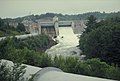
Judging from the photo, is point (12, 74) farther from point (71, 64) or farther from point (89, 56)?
point (89, 56)

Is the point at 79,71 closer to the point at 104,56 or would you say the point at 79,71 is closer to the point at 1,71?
the point at 1,71

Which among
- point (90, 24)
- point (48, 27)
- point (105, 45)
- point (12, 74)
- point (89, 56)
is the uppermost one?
point (12, 74)

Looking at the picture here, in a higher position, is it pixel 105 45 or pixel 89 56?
pixel 105 45

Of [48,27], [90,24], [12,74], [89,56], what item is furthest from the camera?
[48,27]

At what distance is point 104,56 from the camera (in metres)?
16.8

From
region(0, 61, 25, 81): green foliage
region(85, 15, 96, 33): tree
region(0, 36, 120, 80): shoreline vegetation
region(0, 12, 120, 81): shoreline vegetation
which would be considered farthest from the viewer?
region(85, 15, 96, 33): tree

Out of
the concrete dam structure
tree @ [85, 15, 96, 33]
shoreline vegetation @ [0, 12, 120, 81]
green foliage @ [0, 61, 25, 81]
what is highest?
green foliage @ [0, 61, 25, 81]

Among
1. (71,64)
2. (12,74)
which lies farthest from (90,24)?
(12,74)

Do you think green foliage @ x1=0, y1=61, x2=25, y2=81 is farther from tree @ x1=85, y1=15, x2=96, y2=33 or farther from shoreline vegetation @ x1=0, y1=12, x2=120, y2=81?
tree @ x1=85, y1=15, x2=96, y2=33

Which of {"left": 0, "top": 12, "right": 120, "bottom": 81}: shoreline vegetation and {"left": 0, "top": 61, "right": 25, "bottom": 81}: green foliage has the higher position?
{"left": 0, "top": 61, "right": 25, "bottom": 81}: green foliage

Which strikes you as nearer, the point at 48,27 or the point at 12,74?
the point at 12,74

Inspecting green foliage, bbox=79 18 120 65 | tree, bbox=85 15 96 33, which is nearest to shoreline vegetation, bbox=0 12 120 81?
green foliage, bbox=79 18 120 65

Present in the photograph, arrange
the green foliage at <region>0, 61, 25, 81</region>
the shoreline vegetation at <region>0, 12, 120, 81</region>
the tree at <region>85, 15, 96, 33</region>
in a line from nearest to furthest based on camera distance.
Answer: the green foliage at <region>0, 61, 25, 81</region>
the shoreline vegetation at <region>0, 12, 120, 81</region>
the tree at <region>85, 15, 96, 33</region>

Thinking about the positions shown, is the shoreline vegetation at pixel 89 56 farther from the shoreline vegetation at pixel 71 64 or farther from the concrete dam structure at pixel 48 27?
the concrete dam structure at pixel 48 27
